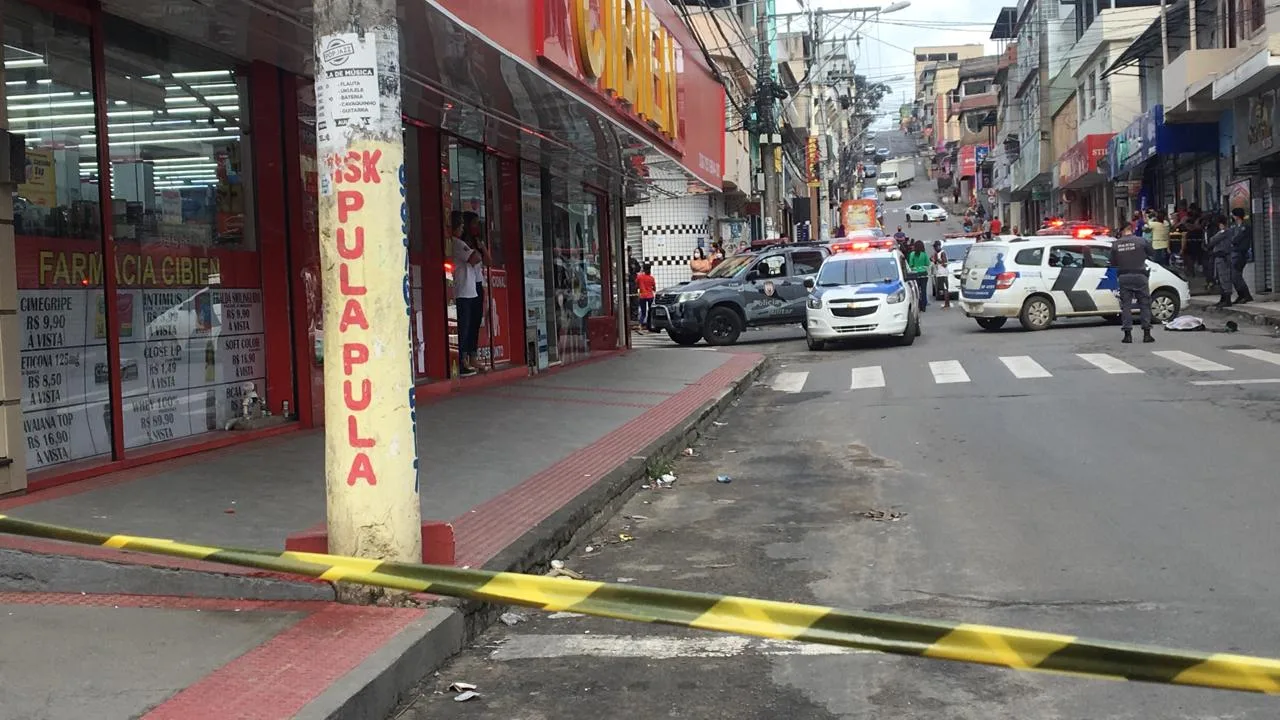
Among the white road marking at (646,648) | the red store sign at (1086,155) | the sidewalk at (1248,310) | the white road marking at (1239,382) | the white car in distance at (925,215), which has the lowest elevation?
the white road marking at (646,648)

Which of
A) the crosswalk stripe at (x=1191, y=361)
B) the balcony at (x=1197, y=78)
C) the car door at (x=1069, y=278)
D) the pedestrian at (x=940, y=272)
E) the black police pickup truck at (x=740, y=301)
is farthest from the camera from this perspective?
the pedestrian at (x=940, y=272)

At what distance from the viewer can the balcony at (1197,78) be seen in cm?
2702

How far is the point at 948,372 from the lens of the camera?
53.7 ft

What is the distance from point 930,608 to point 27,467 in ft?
17.8

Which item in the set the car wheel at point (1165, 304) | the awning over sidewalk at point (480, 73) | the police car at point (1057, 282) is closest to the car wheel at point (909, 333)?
the police car at point (1057, 282)

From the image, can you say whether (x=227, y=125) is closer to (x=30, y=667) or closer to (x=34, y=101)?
(x=34, y=101)

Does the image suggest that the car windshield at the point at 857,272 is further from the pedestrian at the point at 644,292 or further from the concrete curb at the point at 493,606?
the concrete curb at the point at 493,606

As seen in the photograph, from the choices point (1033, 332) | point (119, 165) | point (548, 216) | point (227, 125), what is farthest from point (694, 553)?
point (1033, 332)

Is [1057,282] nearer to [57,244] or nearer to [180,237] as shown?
[180,237]

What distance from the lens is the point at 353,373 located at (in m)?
5.41

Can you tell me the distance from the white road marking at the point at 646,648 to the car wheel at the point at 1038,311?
18.2m

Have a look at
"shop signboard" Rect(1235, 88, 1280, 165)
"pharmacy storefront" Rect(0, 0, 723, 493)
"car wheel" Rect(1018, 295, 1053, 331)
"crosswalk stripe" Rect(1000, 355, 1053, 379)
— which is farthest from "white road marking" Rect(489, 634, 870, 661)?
"shop signboard" Rect(1235, 88, 1280, 165)

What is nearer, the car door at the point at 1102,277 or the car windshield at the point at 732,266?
the car door at the point at 1102,277

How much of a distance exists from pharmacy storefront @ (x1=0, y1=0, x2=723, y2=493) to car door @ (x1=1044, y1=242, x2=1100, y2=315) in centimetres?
1055
